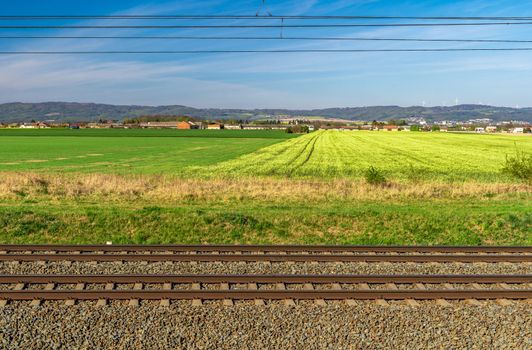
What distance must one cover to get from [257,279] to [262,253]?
11.2 ft

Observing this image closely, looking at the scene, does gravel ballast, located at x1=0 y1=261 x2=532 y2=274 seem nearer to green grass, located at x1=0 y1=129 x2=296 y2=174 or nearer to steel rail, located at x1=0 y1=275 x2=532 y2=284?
steel rail, located at x1=0 y1=275 x2=532 y2=284

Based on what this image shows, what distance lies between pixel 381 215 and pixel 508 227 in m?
5.38

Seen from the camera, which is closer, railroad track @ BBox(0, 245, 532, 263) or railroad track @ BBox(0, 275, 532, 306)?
railroad track @ BBox(0, 275, 532, 306)

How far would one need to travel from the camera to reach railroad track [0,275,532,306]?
39.0ft

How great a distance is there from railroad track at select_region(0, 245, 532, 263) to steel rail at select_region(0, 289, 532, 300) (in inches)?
131

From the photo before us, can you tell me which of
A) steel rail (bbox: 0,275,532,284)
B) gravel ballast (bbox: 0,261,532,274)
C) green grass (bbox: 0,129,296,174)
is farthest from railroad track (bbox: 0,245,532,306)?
green grass (bbox: 0,129,296,174)

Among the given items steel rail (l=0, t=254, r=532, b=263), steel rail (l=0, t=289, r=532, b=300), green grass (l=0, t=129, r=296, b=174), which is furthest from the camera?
green grass (l=0, t=129, r=296, b=174)

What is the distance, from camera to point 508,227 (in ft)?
71.2

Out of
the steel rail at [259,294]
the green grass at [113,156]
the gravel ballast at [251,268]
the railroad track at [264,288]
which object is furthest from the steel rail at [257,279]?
the green grass at [113,156]

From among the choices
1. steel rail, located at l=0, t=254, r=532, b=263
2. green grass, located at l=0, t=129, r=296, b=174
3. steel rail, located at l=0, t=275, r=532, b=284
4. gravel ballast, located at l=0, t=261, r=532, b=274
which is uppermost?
steel rail, located at l=0, t=275, r=532, b=284

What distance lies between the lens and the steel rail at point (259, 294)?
38.8 feet

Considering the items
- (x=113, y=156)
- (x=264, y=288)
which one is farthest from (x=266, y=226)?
(x=113, y=156)

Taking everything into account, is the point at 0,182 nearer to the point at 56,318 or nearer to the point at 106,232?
the point at 106,232

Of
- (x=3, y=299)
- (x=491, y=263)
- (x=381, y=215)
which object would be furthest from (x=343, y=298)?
(x=381, y=215)
